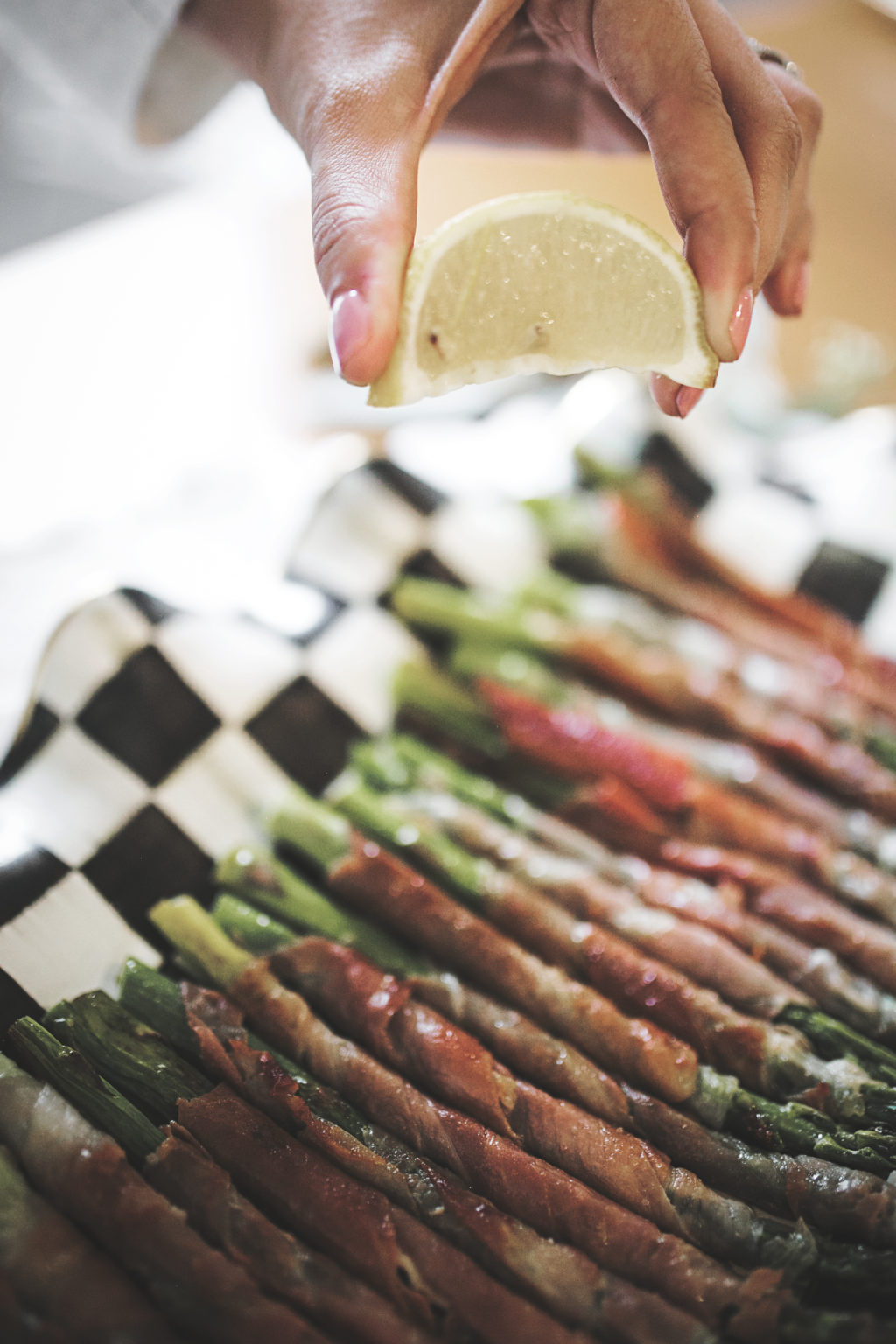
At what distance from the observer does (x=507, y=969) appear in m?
1.96

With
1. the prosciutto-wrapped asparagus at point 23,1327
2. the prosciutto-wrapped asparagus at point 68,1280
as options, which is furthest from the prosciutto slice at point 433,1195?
the prosciutto-wrapped asparagus at point 23,1327

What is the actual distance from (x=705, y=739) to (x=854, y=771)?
1.37 ft

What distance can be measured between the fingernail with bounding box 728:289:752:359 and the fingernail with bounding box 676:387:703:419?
0.13 m

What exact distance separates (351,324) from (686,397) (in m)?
0.73

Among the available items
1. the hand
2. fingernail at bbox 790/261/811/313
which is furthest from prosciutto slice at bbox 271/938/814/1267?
fingernail at bbox 790/261/811/313

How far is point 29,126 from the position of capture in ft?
9.16

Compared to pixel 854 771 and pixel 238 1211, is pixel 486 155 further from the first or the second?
pixel 238 1211

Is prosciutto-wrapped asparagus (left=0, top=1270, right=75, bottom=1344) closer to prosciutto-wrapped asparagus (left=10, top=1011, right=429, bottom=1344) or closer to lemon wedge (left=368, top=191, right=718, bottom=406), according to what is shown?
prosciutto-wrapped asparagus (left=10, top=1011, right=429, bottom=1344)

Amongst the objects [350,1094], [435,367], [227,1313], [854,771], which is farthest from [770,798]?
[227,1313]

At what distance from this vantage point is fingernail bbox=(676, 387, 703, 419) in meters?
1.70

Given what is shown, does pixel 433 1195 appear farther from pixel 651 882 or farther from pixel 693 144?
Result: pixel 693 144

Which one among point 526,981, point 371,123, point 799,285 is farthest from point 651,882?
point 371,123

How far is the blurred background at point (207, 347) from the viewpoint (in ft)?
9.11

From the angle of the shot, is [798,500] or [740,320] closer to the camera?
[740,320]
